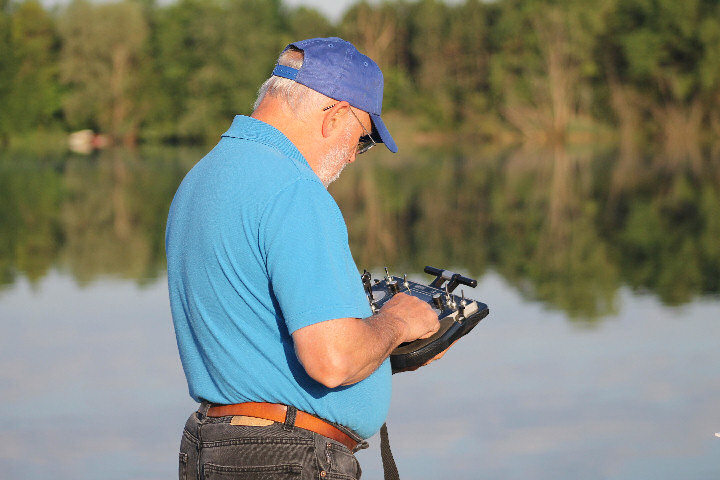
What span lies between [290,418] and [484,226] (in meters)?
15.8

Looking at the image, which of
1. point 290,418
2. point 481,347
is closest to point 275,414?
point 290,418

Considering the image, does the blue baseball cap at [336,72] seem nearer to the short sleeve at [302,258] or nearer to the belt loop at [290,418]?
the short sleeve at [302,258]

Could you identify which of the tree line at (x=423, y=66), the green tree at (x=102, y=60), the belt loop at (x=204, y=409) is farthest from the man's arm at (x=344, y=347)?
the green tree at (x=102, y=60)

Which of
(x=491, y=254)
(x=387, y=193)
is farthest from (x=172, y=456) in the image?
(x=387, y=193)

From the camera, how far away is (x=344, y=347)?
2.42 m

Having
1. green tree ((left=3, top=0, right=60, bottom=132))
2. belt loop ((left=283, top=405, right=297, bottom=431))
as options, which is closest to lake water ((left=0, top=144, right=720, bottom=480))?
belt loop ((left=283, top=405, right=297, bottom=431))

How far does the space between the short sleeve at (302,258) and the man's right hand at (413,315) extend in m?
0.31

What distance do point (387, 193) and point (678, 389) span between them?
741 inches

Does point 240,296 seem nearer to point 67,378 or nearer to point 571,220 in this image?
point 67,378

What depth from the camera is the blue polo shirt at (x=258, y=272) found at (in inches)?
94.0

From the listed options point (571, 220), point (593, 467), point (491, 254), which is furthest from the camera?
point (571, 220)

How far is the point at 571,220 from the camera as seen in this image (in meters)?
18.8

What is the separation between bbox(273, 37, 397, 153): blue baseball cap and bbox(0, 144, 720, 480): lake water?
3.17 meters

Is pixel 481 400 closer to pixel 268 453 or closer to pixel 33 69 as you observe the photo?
pixel 268 453
